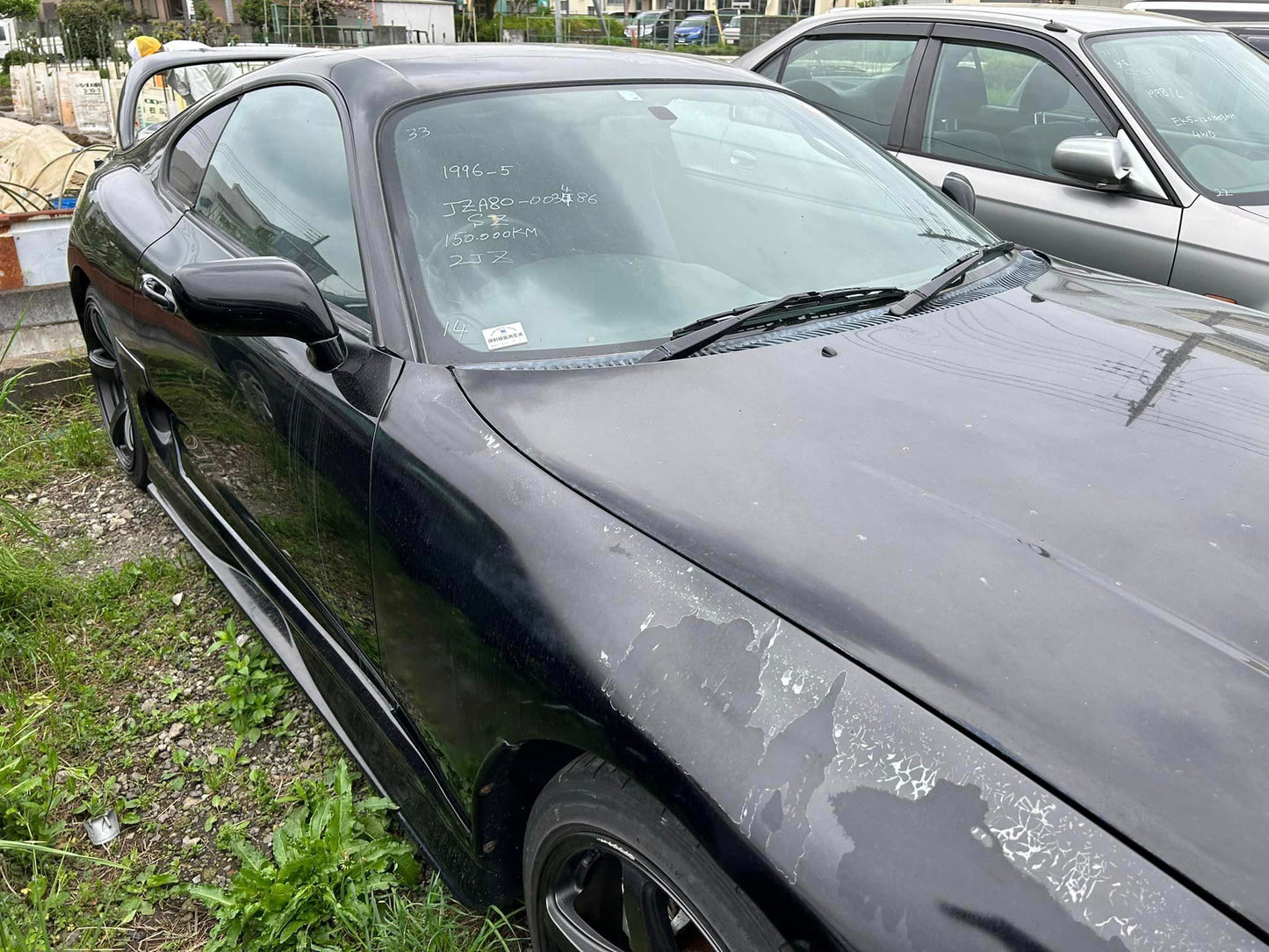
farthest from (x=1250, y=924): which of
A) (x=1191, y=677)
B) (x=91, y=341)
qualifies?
(x=91, y=341)

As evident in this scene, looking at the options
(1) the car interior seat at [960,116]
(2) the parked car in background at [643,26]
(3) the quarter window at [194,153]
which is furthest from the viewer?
(2) the parked car in background at [643,26]

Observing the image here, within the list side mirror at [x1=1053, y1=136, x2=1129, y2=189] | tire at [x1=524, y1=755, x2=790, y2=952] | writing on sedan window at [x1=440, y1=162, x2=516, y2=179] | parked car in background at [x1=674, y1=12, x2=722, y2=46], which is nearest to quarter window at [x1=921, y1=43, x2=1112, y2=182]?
side mirror at [x1=1053, y1=136, x2=1129, y2=189]

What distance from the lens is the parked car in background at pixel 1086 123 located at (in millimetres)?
3527

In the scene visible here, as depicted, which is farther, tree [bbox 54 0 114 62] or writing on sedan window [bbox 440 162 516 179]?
tree [bbox 54 0 114 62]

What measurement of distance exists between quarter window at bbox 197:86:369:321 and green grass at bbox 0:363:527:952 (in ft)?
3.48

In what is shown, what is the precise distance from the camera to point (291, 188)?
2.36 meters

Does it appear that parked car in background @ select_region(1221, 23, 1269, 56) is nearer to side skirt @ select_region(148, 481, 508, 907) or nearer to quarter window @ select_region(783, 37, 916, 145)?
quarter window @ select_region(783, 37, 916, 145)

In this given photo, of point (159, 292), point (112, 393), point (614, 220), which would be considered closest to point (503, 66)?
point (614, 220)

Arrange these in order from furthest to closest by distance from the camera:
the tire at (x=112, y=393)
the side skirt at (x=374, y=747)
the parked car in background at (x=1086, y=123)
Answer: the parked car in background at (x=1086, y=123)
the tire at (x=112, y=393)
the side skirt at (x=374, y=747)

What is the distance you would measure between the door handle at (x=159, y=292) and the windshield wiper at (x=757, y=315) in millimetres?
1266

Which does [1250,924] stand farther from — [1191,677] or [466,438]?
[466,438]

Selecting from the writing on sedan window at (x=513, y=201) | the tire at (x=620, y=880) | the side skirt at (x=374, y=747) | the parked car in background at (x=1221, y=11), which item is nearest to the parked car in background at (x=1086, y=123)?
the writing on sedan window at (x=513, y=201)

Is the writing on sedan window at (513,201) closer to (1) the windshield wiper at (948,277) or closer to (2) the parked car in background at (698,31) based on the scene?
(1) the windshield wiper at (948,277)

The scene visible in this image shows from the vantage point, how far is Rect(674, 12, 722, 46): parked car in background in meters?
36.1
